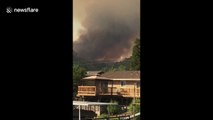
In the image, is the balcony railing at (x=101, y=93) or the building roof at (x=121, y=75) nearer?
the balcony railing at (x=101, y=93)

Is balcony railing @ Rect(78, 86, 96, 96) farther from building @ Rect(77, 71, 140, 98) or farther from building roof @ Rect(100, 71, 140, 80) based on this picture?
building roof @ Rect(100, 71, 140, 80)

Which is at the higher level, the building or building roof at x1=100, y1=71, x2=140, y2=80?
building roof at x1=100, y1=71, x2=140, y2=80

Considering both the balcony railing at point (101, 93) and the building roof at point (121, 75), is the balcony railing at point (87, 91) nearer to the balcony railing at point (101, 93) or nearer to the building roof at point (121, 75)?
the balcony railing at point (101, 93)
